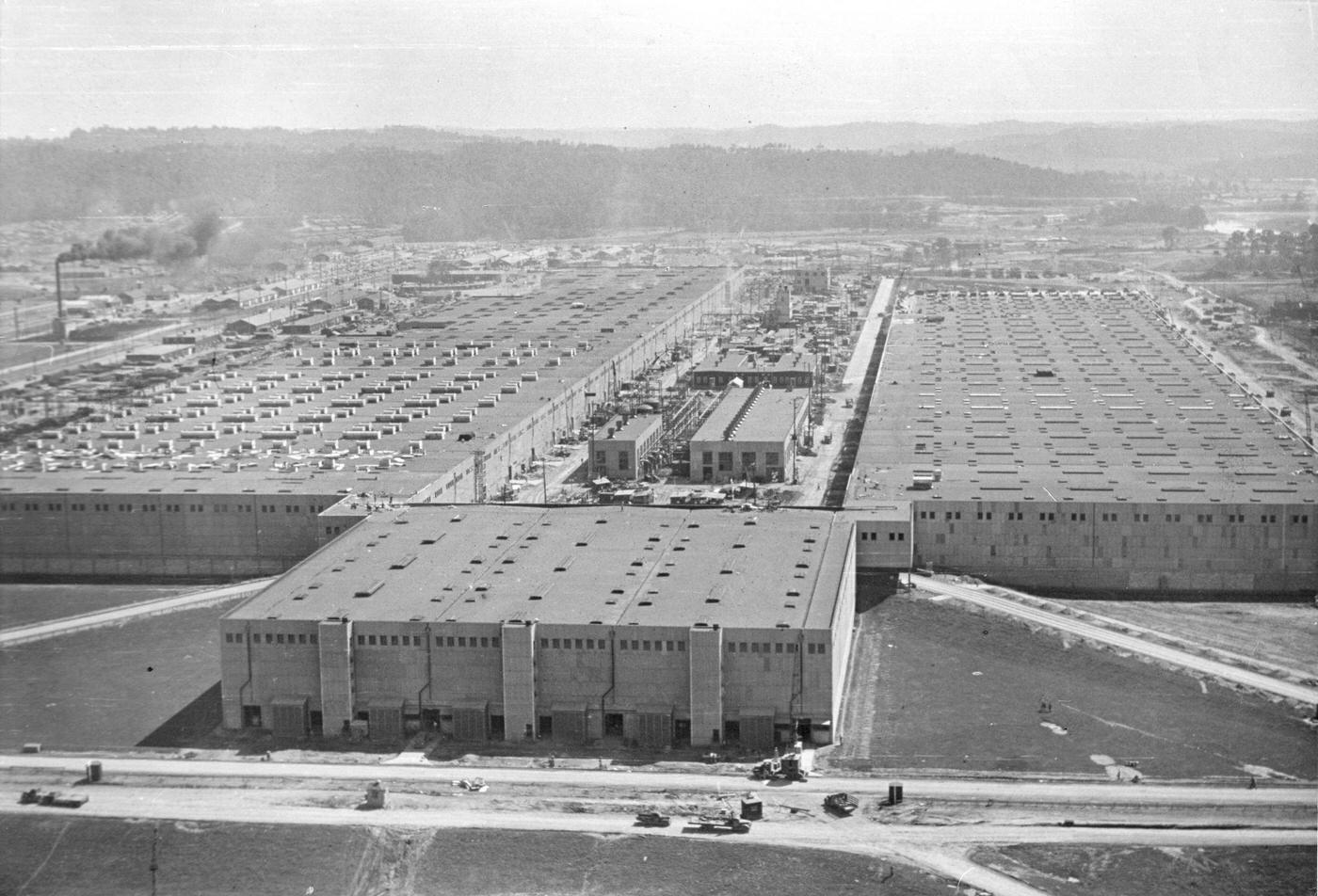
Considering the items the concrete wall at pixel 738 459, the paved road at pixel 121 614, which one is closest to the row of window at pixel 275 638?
the paved road at pixel 121 614

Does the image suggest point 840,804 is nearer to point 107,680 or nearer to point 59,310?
point 107,680

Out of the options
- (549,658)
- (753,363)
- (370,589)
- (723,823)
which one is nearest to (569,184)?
(753,363)

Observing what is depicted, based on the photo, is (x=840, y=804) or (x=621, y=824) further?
(x=840, y=804)

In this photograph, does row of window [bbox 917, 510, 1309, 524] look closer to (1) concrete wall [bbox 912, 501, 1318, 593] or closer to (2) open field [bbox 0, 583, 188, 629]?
(1) concrete wall [bbox 912, 501, 1318, 593]

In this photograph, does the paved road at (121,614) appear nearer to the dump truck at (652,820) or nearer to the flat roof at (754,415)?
the dump truck at (652,820)

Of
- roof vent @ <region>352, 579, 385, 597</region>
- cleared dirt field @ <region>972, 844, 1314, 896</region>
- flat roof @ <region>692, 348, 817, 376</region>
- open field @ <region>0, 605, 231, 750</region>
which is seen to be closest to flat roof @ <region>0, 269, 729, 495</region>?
flat roof @ <region>692, 348, 817, 376</region>

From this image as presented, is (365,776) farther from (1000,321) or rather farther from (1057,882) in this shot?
(1000,321)
